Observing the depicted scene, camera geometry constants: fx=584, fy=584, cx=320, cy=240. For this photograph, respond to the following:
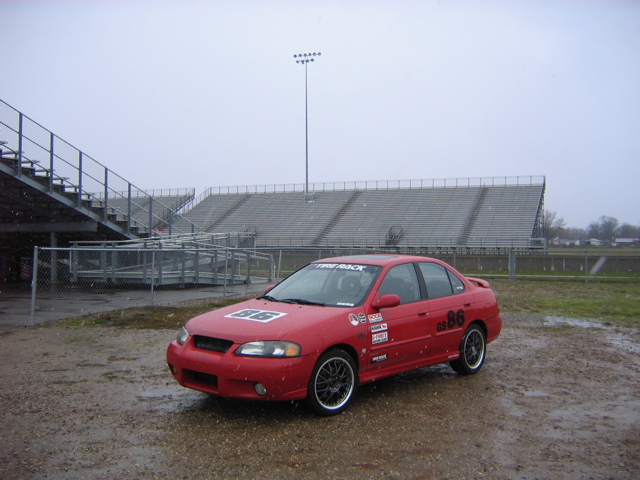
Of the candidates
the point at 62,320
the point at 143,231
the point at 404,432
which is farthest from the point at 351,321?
the point at 143,231

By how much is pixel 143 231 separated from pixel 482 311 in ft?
54.6

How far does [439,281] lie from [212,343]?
3.00 meters

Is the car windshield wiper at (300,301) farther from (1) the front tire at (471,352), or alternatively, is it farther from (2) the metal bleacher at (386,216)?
(2) the metal bleacher at (386,216)

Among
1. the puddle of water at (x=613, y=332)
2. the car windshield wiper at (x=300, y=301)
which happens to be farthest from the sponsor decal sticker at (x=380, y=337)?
the puddle of water at (x=613, y=332)

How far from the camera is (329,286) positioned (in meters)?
6.51

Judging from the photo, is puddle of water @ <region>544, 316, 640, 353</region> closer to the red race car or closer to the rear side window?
the red race car

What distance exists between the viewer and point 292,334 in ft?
17.3

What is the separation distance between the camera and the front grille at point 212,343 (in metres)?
5.38

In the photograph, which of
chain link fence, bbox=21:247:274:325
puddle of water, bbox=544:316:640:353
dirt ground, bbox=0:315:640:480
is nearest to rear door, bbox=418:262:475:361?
dirt ground, bbox=0:315:640:480

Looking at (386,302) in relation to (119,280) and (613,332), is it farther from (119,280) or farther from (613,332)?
(119,280)

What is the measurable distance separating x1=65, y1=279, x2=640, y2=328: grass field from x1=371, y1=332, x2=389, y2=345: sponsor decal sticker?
227 inches

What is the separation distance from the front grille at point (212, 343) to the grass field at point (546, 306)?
17.5ft

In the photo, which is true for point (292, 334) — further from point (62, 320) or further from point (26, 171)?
point (26, 171)

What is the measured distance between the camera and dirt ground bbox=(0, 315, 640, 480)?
4.30 metres
